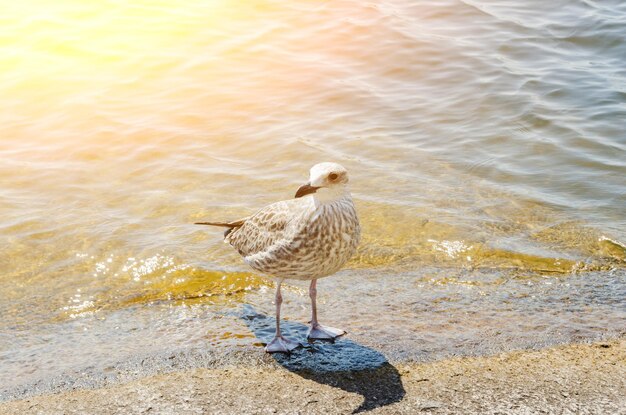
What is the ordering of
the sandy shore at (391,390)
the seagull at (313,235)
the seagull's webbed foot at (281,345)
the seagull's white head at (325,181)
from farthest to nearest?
1. the seagull's webbed foot at (281,345)
2. the seagull at (313,235)
3. the seagull's white head at (325,181)
4. the sandy shore at (391,390)

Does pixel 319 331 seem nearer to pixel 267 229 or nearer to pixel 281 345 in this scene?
pixel 281 345

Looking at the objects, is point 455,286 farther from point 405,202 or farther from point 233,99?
point 233,99

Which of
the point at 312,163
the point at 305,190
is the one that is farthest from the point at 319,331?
the point at 312,163

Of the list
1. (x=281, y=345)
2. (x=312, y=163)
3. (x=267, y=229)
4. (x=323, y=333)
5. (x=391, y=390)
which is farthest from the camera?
(x=312, y=163)

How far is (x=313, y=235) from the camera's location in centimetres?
607

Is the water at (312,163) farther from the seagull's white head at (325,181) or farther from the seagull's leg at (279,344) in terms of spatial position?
the seagull's white head at (325,181)

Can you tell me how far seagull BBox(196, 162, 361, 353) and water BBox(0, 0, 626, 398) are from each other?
0.37m

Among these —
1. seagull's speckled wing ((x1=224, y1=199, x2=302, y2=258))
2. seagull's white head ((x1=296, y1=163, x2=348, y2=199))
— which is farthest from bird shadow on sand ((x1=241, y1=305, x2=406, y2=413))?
seagull's white head ((x1=296, y1=163, x2=348, y2=199))

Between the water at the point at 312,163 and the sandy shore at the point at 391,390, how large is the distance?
325 millimetres

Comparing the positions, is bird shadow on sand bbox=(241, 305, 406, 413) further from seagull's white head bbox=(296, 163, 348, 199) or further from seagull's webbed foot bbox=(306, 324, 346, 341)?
seagull's white head bbox=(296, 163, 348, 199)

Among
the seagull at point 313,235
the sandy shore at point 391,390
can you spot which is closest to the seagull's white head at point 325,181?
the seagull at point 313,235

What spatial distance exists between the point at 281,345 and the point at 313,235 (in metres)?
0.95

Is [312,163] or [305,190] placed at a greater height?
[305,190]

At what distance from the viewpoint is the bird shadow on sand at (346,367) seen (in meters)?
5.59
